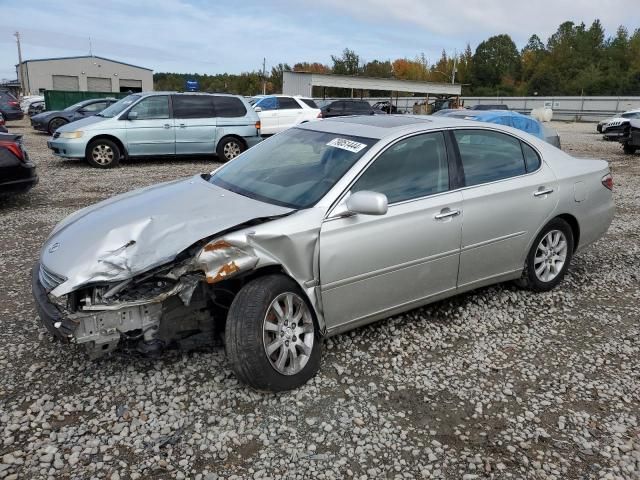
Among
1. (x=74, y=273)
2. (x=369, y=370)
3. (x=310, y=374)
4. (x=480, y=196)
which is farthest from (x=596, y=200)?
(x=74, y=273)

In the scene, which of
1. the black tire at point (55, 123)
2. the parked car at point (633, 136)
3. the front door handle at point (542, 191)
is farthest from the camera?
→ the black tire at point (55, 123)

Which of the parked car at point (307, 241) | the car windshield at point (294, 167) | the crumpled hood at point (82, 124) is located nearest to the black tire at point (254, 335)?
the parked car at point (307, 241)

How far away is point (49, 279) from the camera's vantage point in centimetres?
317

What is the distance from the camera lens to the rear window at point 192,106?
39.7 ft

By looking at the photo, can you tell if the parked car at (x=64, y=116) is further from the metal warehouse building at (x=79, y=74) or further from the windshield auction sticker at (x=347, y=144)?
the metal warehouse building at (x=79, y=74)

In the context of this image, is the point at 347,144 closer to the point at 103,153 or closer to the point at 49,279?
the point at 49,279

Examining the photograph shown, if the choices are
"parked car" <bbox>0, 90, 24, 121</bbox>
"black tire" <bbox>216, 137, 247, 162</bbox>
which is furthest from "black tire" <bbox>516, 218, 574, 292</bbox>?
"parked car" <bbox>0, 90, 24, 121</bbox>

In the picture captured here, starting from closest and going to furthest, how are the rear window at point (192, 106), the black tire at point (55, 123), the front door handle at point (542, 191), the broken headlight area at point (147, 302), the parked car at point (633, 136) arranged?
the broken headlight area at point (147, 302) → the front door handle at point (542, 191) → the rear window at point (192, 106) → the parked car at point (633, 136) → the black tire at point (55, 123)

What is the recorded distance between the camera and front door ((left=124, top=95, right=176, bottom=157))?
38.7 ft

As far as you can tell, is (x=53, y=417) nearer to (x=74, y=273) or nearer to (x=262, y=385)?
(x=74, y=273)

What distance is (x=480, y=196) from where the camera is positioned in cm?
402

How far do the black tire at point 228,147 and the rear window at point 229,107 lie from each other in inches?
23.5

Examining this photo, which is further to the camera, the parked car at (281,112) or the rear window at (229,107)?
the parked car at (281,112)

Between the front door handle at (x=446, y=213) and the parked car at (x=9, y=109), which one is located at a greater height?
the parked car at (x=9, y=109)
